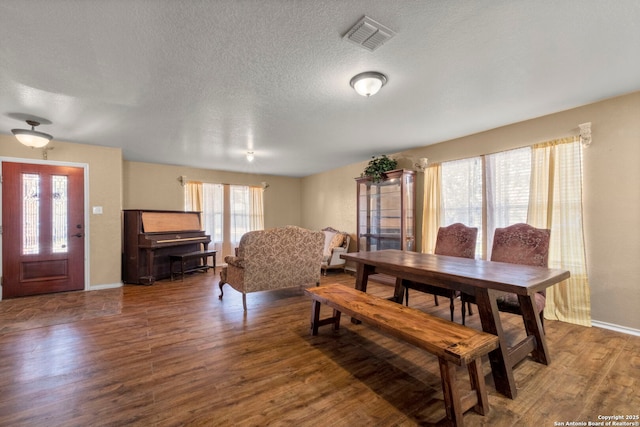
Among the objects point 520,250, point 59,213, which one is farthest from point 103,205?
point 520,250

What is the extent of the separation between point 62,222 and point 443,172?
6.05 m

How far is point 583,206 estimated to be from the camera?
287 centimetres

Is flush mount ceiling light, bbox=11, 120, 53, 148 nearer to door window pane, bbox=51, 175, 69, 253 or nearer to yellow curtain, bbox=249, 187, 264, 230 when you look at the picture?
door window pane, bbox=51, 175, 69, 253

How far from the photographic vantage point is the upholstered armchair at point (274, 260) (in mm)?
3309

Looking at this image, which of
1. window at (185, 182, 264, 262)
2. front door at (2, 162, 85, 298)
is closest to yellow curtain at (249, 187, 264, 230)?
window at (185, 182, 264, 262)

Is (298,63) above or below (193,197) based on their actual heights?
above

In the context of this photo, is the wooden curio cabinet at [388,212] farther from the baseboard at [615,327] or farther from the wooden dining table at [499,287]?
the baseboard at [615,327]

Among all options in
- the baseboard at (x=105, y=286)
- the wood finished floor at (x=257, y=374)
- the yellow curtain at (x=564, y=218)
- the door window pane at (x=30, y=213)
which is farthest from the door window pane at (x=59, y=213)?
the yellow curtain at (x=564, y=218)

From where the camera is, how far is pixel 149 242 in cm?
462

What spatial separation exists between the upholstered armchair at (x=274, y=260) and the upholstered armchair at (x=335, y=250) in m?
1.44

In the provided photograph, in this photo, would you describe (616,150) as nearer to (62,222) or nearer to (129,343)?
(129,343)

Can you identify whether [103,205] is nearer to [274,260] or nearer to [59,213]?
[59,213]

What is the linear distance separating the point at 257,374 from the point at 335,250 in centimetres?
358

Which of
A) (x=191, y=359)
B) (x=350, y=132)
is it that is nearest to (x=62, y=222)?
(x=191, y=359)
